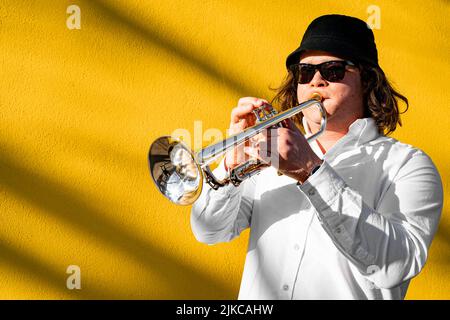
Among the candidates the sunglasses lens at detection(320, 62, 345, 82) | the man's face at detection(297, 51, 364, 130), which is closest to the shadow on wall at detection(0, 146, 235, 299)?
the man's face at detection(297, 51, 364, 130)

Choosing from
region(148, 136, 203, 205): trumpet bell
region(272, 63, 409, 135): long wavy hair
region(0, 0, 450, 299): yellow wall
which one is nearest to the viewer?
region(148, 136, 203, 205): trumpet bell

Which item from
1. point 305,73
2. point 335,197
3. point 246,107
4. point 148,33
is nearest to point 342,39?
point 305,73

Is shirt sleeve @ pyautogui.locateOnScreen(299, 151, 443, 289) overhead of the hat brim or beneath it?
beneath

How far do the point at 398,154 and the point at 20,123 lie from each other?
1.79 m

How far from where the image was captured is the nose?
222 centimetres

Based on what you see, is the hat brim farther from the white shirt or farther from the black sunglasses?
the white shirt

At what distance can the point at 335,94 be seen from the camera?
2.23m

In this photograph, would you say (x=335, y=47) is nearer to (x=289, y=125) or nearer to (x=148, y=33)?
(x=289, y=125)

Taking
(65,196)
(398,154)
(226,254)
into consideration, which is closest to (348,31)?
(398,154)

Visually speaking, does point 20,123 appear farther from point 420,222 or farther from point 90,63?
point 420,222

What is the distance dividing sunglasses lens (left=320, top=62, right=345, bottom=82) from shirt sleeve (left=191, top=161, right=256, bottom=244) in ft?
1.55

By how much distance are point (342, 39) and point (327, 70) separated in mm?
121

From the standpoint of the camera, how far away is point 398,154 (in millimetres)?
2146
